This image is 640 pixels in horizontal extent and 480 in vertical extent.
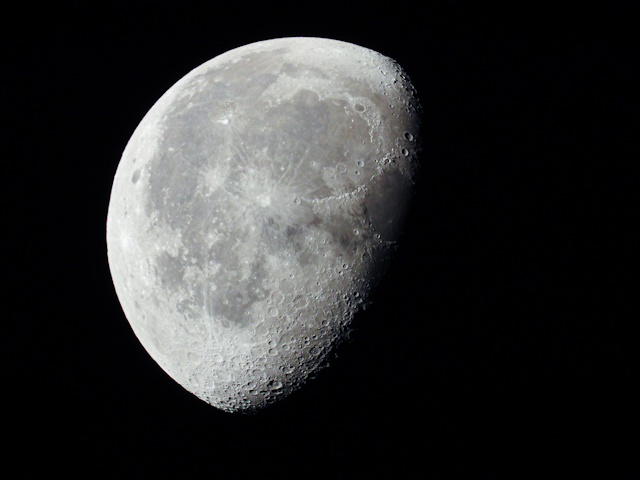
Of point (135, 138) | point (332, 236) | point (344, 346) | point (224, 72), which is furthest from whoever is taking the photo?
point (135, 138)

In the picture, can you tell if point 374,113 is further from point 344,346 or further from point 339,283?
point 344,346

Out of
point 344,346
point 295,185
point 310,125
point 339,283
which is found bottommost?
A: point 344,346

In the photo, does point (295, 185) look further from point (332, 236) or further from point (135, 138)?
point (135, 138)

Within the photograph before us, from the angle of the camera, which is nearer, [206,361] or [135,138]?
[206,361]

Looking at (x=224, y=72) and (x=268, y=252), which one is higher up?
(x=224, y=72)

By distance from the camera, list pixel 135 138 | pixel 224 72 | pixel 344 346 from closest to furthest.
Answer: pixel 344 346, pixel 224 72, pixel 135 138

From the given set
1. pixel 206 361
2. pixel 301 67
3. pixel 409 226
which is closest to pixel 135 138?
pixel 301 67
